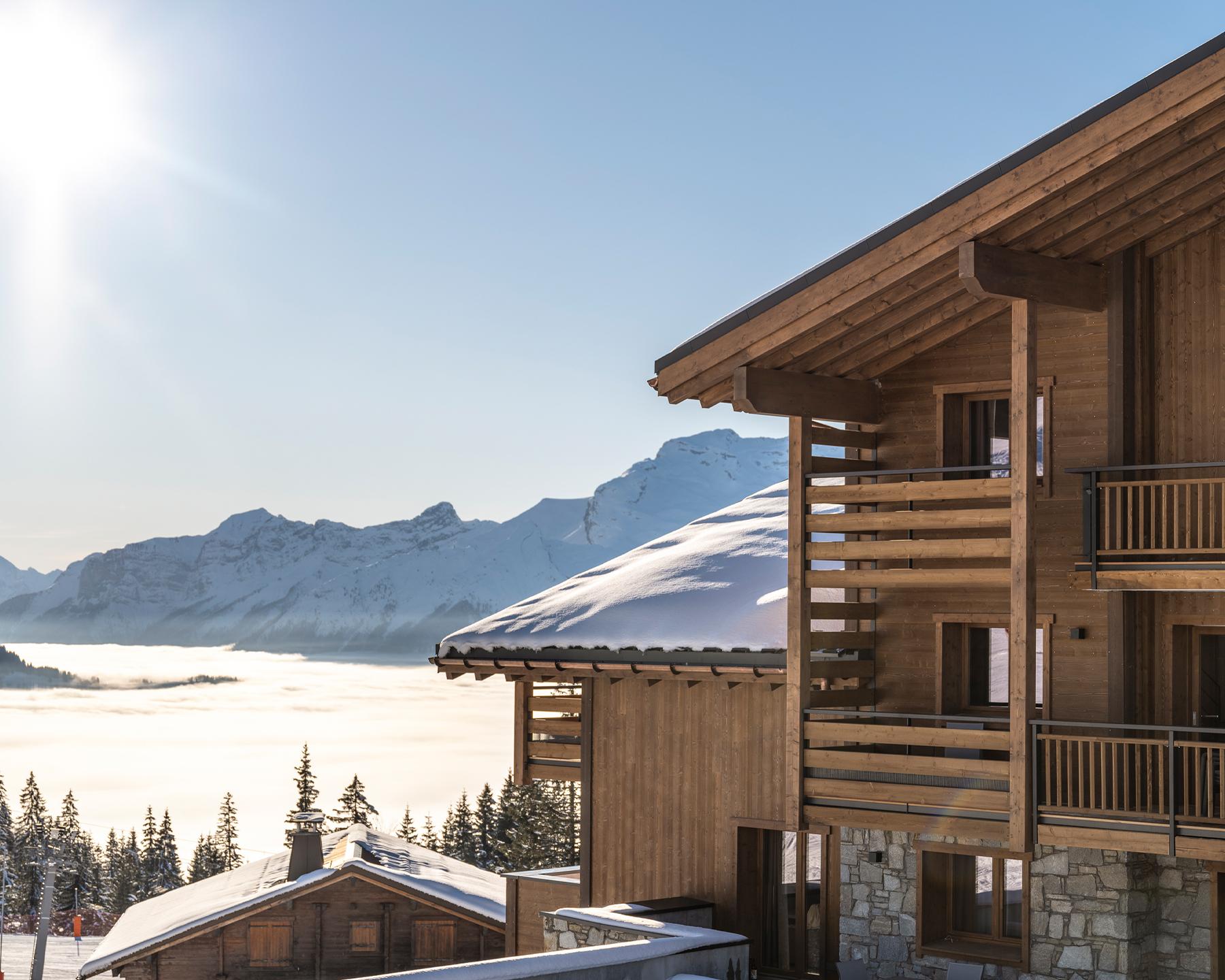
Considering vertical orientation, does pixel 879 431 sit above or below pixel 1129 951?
above

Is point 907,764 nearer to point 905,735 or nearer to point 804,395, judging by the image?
point 905,735

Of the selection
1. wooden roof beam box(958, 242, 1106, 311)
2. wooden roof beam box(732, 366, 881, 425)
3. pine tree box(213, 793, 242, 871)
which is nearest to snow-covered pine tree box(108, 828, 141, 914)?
pine tree box(213, 793, 242, 871)

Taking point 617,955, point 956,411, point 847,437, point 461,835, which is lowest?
point 461,835

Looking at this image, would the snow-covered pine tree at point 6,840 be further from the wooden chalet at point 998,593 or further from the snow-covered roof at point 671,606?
the wooden chalet at point 998,593

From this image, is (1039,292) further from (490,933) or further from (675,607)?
(490,933)

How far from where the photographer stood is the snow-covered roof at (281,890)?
32.7 m

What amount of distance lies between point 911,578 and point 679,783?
4.17 m

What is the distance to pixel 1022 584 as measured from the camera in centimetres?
1297

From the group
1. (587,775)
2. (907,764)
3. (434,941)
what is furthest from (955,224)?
(434,941)

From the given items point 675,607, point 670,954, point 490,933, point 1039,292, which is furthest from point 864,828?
point 490,933

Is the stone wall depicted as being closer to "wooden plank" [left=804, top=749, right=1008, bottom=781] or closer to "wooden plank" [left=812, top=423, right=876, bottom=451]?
"wooden plank" [left=804, top=749, right=1008, bottom=781]

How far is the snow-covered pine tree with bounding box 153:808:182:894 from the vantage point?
89500mm

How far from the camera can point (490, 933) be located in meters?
35.1

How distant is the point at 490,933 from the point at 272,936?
16.3ft
